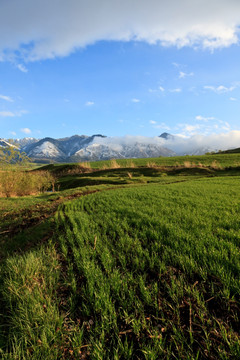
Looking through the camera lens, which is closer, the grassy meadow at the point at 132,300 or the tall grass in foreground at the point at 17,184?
the grassy meadow at the point at 132,300

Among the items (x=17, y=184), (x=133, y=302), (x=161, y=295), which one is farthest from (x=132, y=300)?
(x=17, y=184)

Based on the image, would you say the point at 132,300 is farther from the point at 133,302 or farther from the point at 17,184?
the point at 17,184

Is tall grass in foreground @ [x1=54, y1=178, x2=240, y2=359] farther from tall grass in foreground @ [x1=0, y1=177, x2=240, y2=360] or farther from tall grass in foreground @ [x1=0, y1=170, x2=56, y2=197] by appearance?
tall grass in foreground @ [x1=0, y1=170, x2=56, y2=197]

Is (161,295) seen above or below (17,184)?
below

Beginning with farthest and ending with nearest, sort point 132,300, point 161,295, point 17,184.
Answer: point 17,184 → point 161,295 → point 132,300

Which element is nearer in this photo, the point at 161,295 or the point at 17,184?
the point at 161,295

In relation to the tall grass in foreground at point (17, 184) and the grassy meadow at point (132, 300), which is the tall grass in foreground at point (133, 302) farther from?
the tall grass in foreground at point (17, 184)

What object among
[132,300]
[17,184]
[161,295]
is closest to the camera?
[132,300]

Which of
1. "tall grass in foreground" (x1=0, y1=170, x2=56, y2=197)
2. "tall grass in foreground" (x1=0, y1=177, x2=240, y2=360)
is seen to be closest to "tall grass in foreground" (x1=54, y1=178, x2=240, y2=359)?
"tall grass in foreground" (x1=0, y1=177, x2=240, y2=360)

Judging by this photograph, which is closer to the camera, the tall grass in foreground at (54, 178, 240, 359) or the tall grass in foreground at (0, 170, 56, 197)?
the tall grass in foreground at (54, 178, 240, 359)

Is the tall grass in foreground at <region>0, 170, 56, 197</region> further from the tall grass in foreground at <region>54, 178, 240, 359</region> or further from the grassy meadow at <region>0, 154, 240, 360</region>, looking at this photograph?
the tall grass in foreground at <region>54, 178, 240, 359</region>

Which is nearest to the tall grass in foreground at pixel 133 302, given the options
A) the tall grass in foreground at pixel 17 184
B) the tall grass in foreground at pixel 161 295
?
the tall grass in foreground at pixel 161 295

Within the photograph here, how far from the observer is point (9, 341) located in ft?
7.92

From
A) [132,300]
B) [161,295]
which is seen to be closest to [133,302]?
[132,300]
